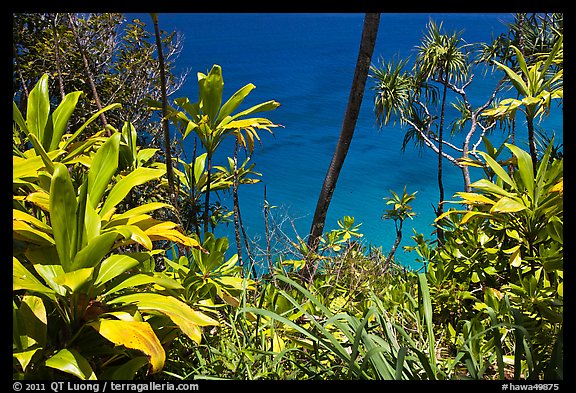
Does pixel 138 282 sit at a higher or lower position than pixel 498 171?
lower

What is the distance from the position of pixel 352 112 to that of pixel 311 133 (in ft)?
38.9

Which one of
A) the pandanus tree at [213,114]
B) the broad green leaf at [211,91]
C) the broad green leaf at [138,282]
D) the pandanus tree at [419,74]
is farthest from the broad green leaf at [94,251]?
the pandanus tree at [419,74]

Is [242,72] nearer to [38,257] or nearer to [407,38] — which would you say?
[407,38]

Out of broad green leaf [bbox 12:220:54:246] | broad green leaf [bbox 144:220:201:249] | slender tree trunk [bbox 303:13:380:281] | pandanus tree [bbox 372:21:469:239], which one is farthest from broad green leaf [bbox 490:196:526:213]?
pandanus tree [bbox 372:21:469:239]

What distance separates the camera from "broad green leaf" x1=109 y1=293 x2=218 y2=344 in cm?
131

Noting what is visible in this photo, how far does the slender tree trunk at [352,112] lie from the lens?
2457 mm

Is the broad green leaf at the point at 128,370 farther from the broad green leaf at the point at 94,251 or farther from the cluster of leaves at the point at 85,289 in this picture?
the broad green leaf at the point at 94,251

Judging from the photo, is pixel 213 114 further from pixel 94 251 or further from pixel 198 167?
pixel 94 251

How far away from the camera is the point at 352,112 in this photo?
256cm

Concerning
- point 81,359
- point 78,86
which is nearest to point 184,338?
point 81,359

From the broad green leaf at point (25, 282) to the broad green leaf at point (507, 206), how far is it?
4.89 feet

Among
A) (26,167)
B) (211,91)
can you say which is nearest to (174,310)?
(26,167)

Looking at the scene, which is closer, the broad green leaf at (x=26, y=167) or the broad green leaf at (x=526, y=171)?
the broad green leaf at (x=26, y=167)

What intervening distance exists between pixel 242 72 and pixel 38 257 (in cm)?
1557
